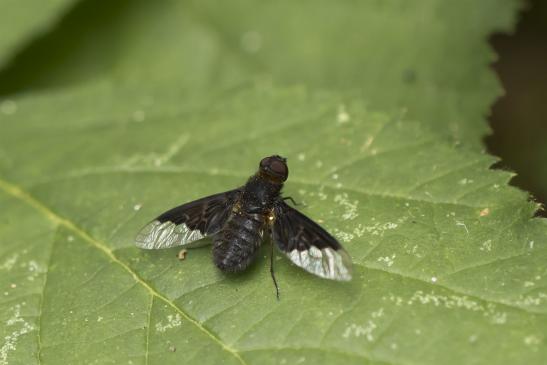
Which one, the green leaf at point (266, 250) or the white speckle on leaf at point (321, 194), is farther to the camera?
the white speckle on leaf at point (321, 194)

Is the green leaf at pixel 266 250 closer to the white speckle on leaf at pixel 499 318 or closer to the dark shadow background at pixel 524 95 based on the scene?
the white speckle on leaf at pixel 499 318

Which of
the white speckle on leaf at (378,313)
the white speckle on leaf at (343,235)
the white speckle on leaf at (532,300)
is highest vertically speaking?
the white speckle on leaf at (532,300)

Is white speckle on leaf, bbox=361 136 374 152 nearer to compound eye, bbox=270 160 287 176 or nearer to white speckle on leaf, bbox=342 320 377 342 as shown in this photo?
compound eye, bbox=270 160 287 176

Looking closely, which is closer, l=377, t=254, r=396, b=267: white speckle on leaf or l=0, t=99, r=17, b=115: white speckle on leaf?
l=377, t=254, r=396, b=267: white speckle on leaf

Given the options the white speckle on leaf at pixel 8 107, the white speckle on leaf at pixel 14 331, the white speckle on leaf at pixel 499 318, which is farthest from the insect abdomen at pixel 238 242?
the white speckle on leaf at pixel 8 107

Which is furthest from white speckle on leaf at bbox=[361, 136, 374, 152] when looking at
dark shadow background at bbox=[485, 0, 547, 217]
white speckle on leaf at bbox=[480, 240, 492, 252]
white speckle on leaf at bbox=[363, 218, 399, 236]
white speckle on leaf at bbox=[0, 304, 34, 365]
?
dark shadow background at bbox=[485, 0, 547, 217]

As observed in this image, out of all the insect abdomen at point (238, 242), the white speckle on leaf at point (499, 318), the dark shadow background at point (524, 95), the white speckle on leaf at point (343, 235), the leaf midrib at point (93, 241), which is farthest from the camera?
the dark shadow background at point (524, 95)

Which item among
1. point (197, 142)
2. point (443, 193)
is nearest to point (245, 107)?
point (197, 142)

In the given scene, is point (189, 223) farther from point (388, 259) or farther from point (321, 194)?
point (388, 259)

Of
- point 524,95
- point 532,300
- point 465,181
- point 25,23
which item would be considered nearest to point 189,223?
point 465,181
